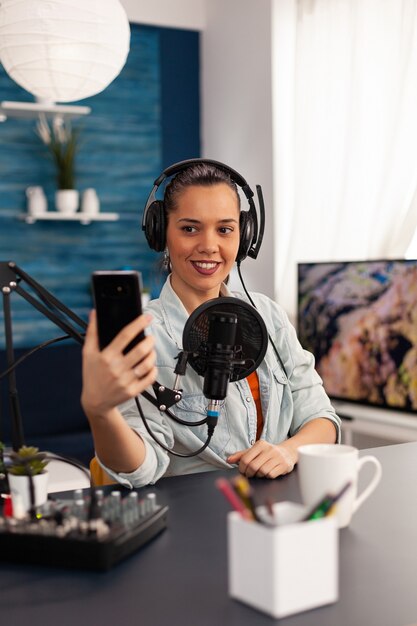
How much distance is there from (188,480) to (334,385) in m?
2.28

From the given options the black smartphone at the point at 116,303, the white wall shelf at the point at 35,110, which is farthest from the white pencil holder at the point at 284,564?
the white wall shelf at the point at 35,110

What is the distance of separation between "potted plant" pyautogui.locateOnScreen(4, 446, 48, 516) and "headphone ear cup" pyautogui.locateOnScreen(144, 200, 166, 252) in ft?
2.08

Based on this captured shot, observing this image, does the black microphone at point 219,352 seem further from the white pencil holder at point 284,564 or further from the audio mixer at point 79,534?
the white pencil holder at point 284,564

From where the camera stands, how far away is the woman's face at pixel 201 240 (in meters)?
1.51

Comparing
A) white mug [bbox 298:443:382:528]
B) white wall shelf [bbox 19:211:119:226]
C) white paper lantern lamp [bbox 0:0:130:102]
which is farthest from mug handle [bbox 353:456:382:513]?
white wall shelf [bbox 19:211:119:226]

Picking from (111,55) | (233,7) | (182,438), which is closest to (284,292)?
(233,7)

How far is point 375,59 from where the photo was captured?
3.50 meters

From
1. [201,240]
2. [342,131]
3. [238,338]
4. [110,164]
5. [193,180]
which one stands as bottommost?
[238,338]

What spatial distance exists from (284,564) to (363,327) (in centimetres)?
265

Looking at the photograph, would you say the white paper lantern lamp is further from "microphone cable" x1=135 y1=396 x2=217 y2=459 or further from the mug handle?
the mug handle

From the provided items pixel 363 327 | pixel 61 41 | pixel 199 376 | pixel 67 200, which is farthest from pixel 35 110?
pixel 199 376

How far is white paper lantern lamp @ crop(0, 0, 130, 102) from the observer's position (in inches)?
84.8

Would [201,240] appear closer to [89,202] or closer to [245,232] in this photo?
[245,232]

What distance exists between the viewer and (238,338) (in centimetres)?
122
